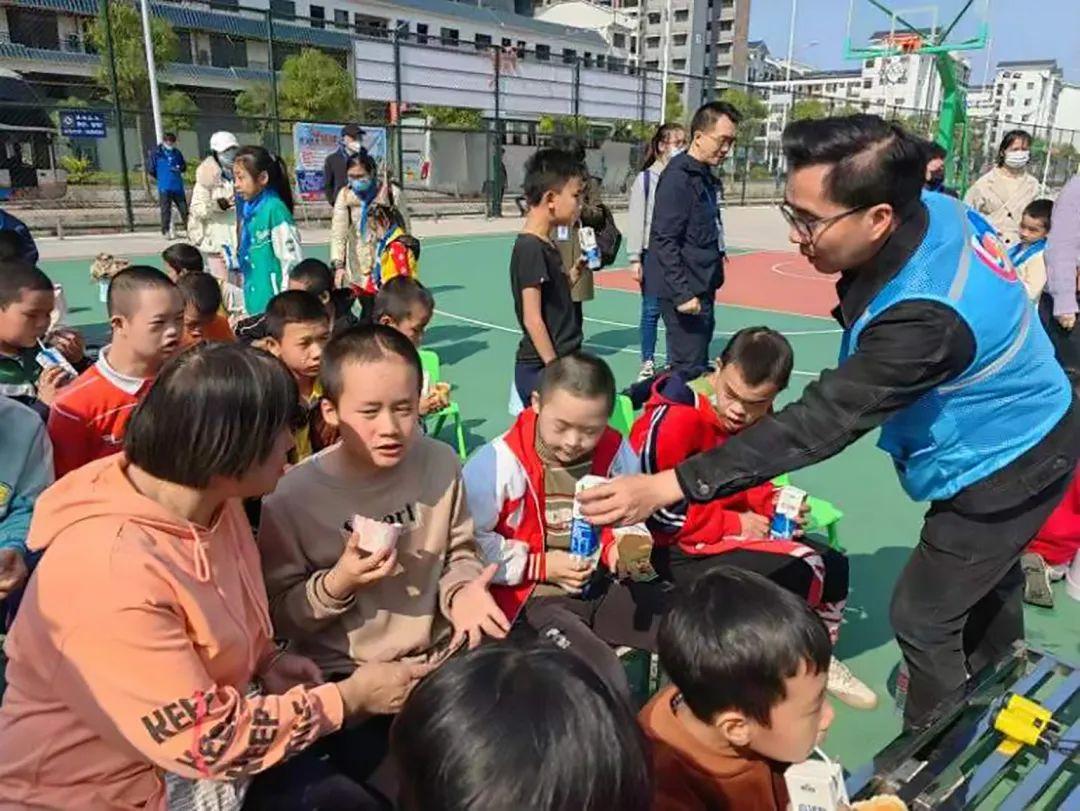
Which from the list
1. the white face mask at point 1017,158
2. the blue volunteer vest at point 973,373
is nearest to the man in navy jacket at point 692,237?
the blue volunteer vest at point 973,373

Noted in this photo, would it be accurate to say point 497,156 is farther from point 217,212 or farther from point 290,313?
point 290,313

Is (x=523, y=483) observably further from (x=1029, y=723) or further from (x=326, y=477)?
(x=1029, y=723)

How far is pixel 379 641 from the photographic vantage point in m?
2.23

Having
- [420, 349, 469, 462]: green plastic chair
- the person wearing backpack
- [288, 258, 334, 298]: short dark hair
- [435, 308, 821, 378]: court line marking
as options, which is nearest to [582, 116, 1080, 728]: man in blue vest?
[420, 349, 469, 462]: green plastic chair

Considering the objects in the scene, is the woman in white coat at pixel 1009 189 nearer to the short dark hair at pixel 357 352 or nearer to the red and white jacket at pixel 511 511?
the red and white jacket at pixel 511 511

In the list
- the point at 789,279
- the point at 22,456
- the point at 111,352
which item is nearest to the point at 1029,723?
the point at 22,456

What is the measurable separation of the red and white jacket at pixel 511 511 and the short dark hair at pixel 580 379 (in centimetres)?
17

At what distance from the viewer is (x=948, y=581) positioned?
2.33 meters

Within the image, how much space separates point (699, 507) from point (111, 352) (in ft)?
7.50

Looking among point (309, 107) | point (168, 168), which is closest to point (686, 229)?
point (168, 168)

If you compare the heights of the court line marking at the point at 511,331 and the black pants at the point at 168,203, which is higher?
the black pants at the point at 168,203

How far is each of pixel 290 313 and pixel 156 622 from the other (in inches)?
83.0

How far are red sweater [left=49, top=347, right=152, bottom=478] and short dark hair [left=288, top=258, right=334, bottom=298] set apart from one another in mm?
1957

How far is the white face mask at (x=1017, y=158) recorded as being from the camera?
7457 mm
